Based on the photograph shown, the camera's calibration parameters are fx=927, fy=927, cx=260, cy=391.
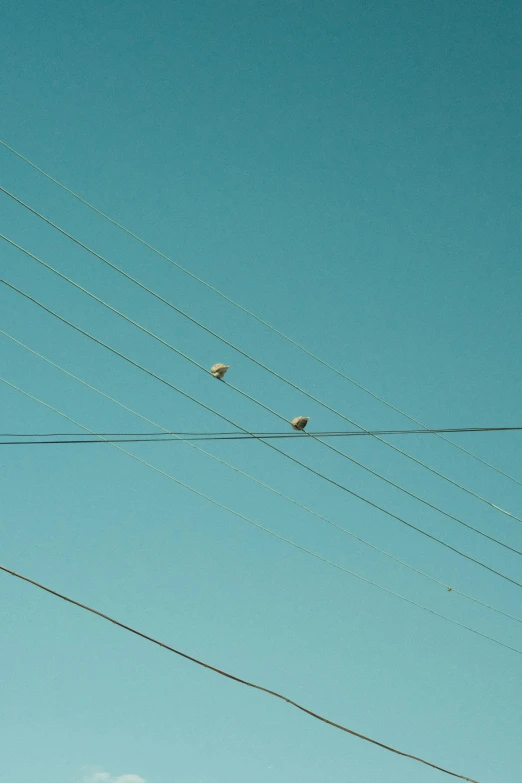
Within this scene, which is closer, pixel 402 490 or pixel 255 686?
pixel 255 686

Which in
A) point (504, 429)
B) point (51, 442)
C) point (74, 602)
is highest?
point (504, 429)

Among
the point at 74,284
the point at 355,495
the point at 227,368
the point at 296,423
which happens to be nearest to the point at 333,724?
the point at 355,495

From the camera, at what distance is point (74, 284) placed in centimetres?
1183

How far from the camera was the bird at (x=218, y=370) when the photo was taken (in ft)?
42.8

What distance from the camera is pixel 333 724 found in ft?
42.3

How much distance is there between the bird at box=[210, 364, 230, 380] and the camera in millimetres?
13055

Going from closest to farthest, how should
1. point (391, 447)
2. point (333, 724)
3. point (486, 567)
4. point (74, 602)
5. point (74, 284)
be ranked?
point (74, 602) → point (74, 284) → point (333, 724) → point (391, 447) → point (486, 567)

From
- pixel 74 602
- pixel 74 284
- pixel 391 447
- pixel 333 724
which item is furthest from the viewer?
pixel 391 447

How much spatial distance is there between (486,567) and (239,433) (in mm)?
4660

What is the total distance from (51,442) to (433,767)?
754cm

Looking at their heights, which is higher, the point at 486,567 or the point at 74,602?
the point at 486,567

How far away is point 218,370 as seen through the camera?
13.1m

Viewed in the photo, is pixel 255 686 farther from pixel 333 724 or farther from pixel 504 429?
pixel 504 429

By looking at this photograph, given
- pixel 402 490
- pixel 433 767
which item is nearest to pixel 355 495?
pixel 402 490
